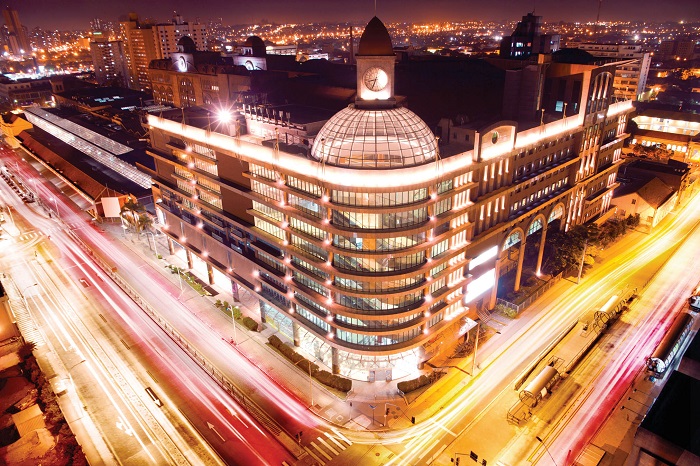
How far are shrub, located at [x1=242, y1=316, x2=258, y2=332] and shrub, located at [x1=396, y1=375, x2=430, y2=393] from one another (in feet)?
84.8

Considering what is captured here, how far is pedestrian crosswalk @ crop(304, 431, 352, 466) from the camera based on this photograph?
52719mm

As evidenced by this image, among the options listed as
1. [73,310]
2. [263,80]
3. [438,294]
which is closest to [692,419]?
[438,294]

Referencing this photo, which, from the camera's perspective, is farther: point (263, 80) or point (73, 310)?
point (263, 80)

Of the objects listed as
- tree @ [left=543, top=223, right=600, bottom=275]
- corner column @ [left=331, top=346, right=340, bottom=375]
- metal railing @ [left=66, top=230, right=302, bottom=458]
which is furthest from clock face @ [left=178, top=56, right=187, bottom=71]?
corner column @ [left=331, top=346, right=340, bottom=375]

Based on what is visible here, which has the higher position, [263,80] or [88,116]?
[263,80]

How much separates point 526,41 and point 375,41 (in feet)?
325

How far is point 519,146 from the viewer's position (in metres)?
71.2

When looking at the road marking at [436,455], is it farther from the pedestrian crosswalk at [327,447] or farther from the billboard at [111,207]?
the billboard at [111,207]

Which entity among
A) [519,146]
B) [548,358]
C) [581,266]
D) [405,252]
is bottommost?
[548,358]

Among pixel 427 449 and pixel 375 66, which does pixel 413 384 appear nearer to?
pixel 427 449

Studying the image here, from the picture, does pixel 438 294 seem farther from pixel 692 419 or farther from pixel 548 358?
pixel 692 419

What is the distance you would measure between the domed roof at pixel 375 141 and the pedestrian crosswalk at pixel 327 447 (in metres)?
33.3

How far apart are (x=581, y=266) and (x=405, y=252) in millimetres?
45961

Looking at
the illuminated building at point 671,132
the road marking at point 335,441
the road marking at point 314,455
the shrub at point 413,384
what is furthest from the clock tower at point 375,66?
the illuminated building at point 671,132
